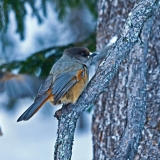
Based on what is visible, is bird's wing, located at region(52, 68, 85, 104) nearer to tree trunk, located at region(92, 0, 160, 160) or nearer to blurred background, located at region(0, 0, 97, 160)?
tree trunk, located at region(92, 0, 160, 160)

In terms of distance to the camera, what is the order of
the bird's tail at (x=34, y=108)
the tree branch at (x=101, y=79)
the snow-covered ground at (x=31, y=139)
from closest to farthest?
the tree branch at (x=101, y=79) → the bird's tail at (x=34, y=108) → the snow-covered ground at (x=31, y=139)

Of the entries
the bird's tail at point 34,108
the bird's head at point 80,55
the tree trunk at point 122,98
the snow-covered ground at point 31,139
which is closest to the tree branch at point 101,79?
the bird's tail at point 34,108

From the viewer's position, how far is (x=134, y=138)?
10.5ft

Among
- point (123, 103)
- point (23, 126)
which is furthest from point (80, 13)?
point (123, 103)

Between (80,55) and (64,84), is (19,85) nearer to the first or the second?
(80,55)

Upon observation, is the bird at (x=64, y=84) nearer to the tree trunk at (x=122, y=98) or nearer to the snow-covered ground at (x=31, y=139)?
the tree trunk at (x=122, y=98)

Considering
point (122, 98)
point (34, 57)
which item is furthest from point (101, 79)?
point (34, 57)

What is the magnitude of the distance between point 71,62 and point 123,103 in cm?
56

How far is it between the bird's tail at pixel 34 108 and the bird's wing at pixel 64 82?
0.07m

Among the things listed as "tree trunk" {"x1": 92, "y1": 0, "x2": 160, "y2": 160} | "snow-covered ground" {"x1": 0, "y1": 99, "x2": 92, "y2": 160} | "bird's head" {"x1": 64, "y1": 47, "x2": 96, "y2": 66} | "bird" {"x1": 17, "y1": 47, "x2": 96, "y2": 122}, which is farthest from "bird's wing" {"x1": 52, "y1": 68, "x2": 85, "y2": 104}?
"snow-covered ground" {"x1": 0, "y1": 99, "x2": 92, "y2": 160}

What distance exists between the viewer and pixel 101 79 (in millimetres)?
3105

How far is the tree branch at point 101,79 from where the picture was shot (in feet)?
10.1

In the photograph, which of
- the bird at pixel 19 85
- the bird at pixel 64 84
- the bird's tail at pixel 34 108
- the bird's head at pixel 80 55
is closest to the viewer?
the bird's tail at pixel 34 108

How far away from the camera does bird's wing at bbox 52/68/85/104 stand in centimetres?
367
